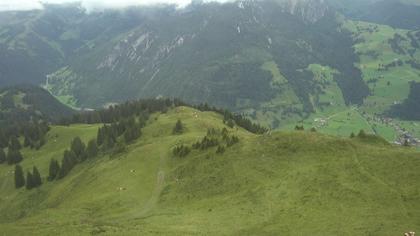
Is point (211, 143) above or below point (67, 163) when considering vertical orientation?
above

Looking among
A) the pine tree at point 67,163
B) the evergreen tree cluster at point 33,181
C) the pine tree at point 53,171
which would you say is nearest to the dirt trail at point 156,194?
the pine tree at point 67,163

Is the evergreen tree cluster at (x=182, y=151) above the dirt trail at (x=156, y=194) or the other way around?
above

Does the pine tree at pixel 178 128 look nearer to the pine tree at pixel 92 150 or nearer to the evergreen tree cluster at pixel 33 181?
the pine tree at pixel 92 150

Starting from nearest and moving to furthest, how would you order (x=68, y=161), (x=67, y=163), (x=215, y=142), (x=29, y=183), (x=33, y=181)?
(x=215, y=142), (x=29, y=183), (x=33, y=181), (x=67, y=163), (x=68, y=161)

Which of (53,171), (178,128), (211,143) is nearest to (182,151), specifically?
(211,143)

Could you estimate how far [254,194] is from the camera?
343ft

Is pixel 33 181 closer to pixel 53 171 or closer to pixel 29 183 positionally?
pixel 29 183

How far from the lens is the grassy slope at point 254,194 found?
280 ft

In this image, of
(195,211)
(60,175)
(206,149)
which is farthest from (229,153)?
(60,175)

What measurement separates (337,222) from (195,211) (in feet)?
101

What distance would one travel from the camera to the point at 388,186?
9450 centimetres

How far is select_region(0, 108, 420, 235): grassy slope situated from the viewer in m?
85.4

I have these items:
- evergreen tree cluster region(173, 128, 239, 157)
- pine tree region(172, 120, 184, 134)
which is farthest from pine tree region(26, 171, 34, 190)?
evergreen tree cluster region(173, 128, 239, 157)

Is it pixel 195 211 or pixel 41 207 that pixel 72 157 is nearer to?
pixel 41 207
